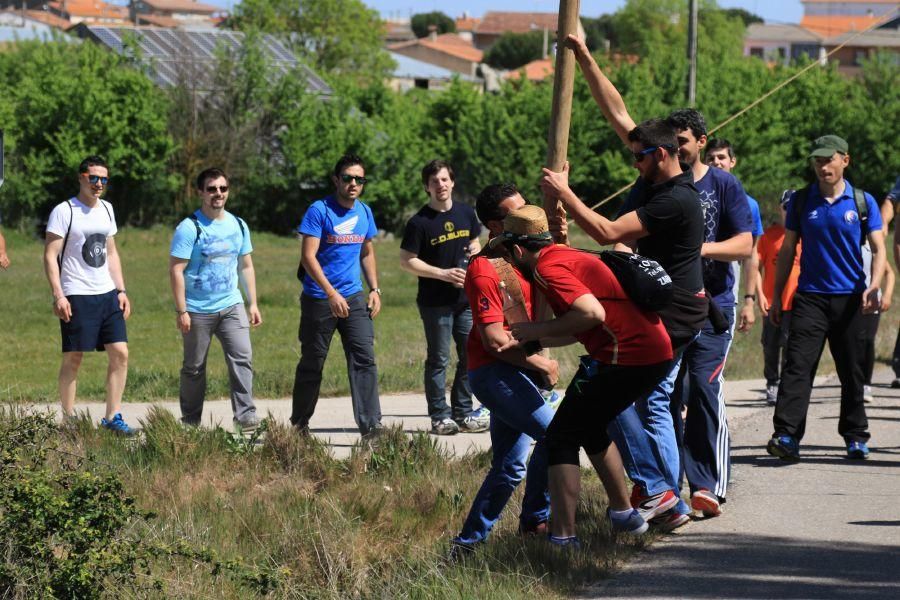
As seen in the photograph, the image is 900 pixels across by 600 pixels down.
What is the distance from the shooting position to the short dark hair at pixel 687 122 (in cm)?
664

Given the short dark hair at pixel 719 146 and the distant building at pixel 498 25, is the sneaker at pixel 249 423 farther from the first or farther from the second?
the distant building at pixel 498 25

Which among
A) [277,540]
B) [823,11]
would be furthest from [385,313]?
[823,11]

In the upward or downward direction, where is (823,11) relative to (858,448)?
upward

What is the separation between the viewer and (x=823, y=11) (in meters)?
190

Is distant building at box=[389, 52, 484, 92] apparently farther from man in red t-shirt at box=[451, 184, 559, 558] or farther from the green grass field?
man in red t-shirt at box=[451, 184, 559, 558]

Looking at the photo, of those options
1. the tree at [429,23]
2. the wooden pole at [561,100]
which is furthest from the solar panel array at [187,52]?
the tree at [429,23]

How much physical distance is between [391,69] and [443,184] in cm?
9131

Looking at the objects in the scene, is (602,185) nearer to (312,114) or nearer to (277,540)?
(312,114)

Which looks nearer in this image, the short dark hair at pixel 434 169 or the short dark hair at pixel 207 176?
the short dark hair at pixel 207 176

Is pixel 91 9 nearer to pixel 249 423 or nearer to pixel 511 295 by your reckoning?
pixel 249 423

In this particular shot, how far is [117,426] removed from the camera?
870cm

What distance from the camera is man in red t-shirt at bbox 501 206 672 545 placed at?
5.55 meters

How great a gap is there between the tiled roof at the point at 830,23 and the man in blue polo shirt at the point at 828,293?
509 ft

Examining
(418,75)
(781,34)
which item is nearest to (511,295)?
(418,75)
